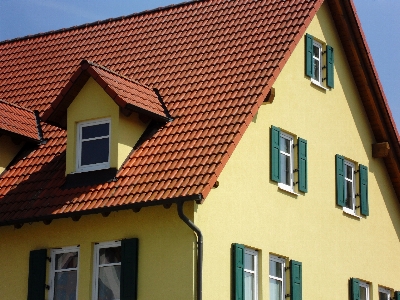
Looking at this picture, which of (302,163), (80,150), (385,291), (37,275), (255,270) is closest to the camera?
(37,275)

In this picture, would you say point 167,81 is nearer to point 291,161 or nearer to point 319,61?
point 291,161

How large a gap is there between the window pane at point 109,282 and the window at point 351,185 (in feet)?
22.3

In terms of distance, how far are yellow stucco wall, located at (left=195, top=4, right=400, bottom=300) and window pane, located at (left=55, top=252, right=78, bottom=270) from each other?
3.07 meters

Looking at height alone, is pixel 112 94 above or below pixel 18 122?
below

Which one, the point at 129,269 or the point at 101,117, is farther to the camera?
the point at 101,117

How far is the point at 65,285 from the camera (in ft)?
78.4

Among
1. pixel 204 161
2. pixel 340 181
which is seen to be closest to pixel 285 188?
pixel 340 181

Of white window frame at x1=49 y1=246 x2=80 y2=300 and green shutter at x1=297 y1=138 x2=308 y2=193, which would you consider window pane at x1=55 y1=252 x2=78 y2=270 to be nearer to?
white window frame at x1=49 y1=246 x2=80 y2=300

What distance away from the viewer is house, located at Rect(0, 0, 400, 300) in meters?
22.8

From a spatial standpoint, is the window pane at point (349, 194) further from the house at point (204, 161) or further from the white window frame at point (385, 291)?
the white window frame at point (385, 291)

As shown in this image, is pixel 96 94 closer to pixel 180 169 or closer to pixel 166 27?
pixel 180 169

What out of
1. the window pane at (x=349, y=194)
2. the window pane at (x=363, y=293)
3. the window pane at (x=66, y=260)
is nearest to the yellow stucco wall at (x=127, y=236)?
the window pane at (x=66, y=260)

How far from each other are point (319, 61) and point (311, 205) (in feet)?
13.2

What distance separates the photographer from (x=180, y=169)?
903 inches
